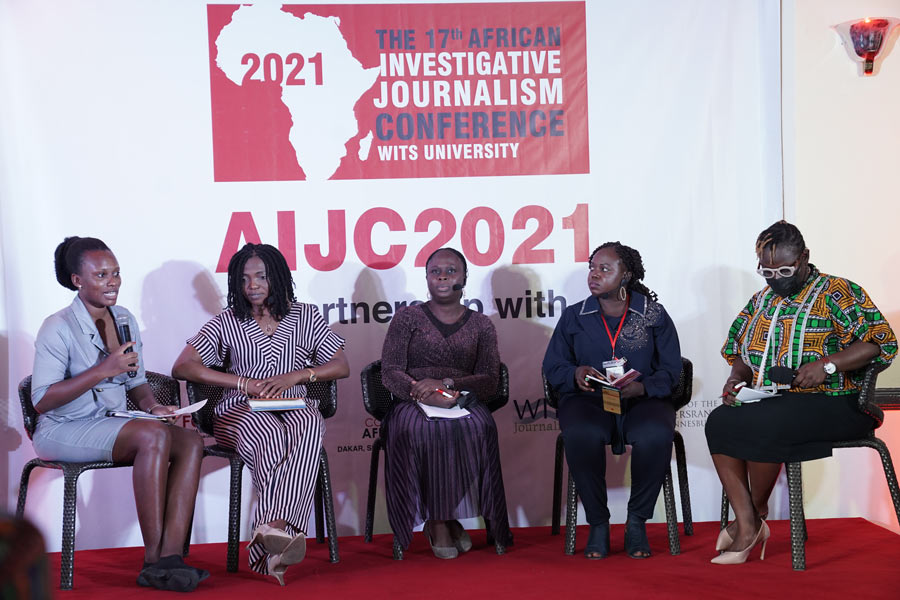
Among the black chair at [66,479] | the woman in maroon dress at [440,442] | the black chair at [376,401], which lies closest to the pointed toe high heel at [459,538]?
the woman in maroon dress at [440,442]

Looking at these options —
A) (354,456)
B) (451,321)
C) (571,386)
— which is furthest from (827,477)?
(354,456)

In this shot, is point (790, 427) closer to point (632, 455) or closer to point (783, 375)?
point (783, 375)

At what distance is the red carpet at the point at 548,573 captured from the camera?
376 centimetres

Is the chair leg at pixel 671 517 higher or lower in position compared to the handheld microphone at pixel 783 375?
lower

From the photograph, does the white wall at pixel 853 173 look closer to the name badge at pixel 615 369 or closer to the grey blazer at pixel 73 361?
the name badge at pixel 615 369

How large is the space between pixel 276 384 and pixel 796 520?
7.88 ft

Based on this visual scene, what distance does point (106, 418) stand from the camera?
4203 millimetres

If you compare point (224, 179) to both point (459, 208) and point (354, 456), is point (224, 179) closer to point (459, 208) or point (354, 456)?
point (459, 208)

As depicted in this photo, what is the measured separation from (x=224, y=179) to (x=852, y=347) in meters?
3.34

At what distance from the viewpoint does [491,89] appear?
17.7 ft

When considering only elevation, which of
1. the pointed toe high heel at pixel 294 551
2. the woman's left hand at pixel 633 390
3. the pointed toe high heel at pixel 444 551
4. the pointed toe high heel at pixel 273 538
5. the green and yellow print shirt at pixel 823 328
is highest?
the green and yellow print shirt at pixel 823 328

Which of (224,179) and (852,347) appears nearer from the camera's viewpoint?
(852,347)

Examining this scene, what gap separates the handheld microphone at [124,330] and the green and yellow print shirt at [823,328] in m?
2.89

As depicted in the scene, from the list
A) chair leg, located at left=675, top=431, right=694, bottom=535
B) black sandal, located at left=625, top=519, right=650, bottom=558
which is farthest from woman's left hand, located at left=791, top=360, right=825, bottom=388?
black sandal, located at left=625, top=519, right=650, bottom=558
